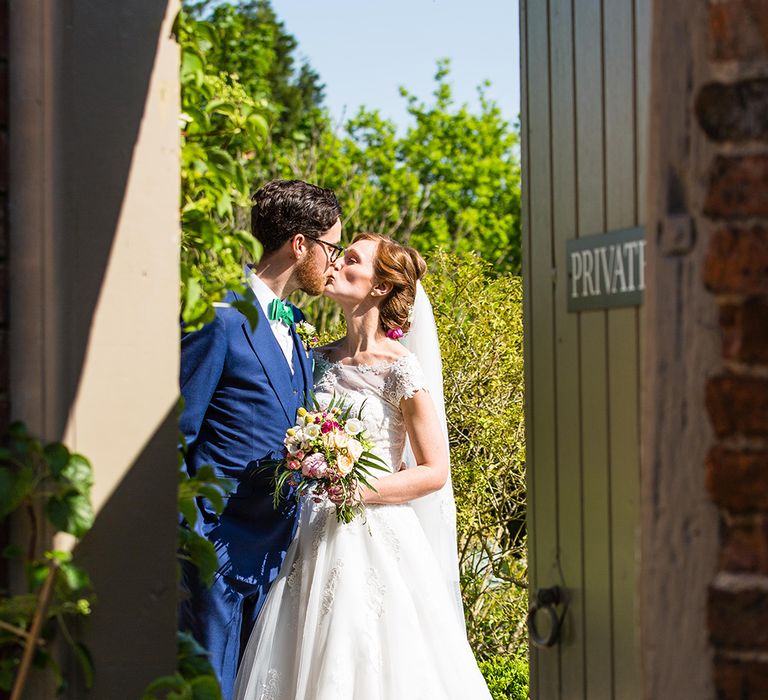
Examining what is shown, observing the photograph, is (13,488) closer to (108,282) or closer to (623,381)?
(108,282)

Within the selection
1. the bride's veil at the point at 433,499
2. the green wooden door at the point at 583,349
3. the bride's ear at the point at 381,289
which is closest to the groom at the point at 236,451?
the bride's ear at the point at 381,289

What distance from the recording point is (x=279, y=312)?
4668 millimetres

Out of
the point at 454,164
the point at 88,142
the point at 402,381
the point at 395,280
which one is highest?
the point at 454,164

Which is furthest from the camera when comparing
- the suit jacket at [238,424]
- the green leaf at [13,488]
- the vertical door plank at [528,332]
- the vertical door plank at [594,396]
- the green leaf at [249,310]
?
the suit jacket at [238,424]

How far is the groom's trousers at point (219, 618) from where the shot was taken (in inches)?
166

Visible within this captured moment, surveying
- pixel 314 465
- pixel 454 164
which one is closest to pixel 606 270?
pixel 314 465

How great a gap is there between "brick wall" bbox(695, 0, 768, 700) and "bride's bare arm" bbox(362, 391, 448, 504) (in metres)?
3.24

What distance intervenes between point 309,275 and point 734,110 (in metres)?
3.43

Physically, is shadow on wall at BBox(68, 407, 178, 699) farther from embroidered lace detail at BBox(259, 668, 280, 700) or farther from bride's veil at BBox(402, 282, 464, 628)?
bride's veil at BBox(402, 282, 464, 628)

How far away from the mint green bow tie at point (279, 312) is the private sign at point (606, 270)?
6.92 feet

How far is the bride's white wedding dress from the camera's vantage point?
441 centimetres

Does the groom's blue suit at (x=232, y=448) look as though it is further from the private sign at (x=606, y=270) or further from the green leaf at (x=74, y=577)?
the green leaf at (x=74, y=577)

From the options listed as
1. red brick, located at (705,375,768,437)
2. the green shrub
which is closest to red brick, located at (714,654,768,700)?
red brick, located at (705,375,768,437)

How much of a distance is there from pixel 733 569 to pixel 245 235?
1158mm
